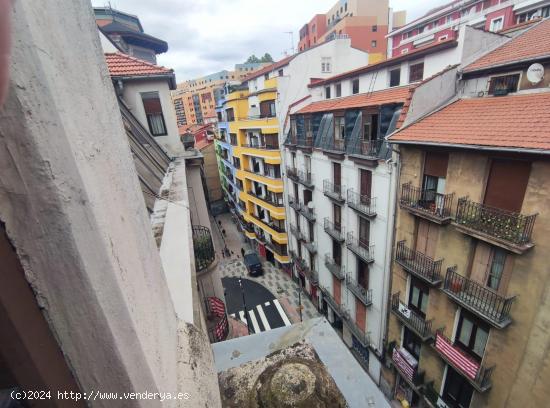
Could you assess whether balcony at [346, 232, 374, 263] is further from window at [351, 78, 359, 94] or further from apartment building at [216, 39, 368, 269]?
window at [351, 78, 359, 94]

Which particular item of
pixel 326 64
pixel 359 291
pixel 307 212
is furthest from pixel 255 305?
pixel 326 64

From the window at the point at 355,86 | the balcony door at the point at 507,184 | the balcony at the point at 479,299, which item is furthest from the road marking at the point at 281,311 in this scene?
the window at the point at 355,86

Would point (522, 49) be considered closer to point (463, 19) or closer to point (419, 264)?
point (419, 264)

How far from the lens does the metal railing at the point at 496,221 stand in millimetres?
7168

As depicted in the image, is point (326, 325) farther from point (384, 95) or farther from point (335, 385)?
point (384, 95)

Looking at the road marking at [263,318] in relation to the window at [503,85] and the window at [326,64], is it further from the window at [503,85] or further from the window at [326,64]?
the window at [326,64]

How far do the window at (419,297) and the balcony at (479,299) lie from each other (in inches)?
58.5

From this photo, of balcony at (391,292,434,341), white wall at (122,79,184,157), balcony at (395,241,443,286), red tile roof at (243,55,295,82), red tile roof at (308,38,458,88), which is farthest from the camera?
red tile roof at (243,55,295,82)

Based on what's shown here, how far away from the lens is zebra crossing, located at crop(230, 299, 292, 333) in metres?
19.1

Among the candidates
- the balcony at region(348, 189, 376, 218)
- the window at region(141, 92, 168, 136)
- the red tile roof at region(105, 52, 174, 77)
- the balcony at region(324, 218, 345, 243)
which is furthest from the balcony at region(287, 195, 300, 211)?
the red tile roof at region(105, 52, 174, 77)

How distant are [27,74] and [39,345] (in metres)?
0.90

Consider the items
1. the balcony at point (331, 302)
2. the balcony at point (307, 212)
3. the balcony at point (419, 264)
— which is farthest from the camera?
the balcony at point (307, 212)

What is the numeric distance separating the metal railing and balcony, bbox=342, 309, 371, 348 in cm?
939

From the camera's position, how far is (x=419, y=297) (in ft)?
37.4
